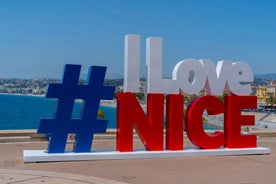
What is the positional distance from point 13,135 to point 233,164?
10.7 m

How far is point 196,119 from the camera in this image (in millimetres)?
16453

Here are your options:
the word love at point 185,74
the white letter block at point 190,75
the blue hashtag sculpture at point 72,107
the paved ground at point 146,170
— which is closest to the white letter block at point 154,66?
the word love at point 185,74

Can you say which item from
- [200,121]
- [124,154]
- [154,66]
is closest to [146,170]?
[124,154]

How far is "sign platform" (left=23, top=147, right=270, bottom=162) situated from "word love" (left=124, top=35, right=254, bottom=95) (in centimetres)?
227

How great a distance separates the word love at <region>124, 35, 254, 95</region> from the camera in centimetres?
1559

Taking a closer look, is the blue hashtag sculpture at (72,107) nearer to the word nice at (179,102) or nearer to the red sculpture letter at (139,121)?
the red sculpture letter at (139,121)

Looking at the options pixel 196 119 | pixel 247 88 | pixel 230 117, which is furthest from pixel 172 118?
pixel 247 88

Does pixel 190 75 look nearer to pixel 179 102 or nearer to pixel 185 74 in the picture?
pixel 185 74

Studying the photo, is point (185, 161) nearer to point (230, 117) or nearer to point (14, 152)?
point (230, 117)

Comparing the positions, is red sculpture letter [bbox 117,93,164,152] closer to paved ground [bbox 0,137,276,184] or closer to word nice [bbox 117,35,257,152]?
word nice [bbox 117,35,257,152]

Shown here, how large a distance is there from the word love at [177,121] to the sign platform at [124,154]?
0.27m

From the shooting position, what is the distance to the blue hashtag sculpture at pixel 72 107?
47.9 ft

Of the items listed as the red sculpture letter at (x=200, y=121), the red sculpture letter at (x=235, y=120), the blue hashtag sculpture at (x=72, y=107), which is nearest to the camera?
the blue hashtag sculpture at (x=72, y=107)

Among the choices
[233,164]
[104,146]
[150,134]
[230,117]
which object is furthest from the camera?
[104,146]
